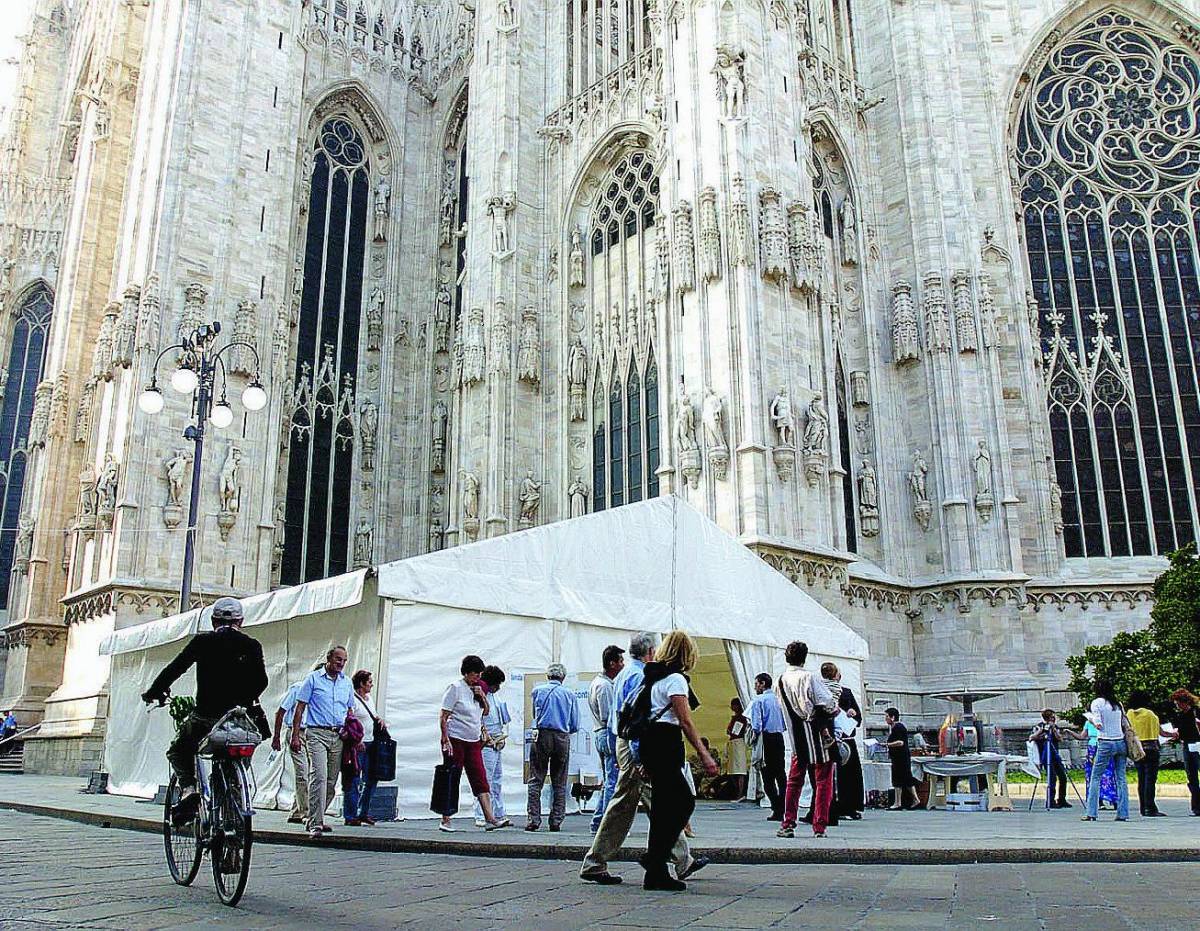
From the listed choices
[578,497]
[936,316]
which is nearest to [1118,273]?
[936,316]

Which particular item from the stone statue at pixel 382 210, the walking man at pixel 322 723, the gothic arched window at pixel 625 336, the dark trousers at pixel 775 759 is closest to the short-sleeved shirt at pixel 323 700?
the walking man at pixel 322 723

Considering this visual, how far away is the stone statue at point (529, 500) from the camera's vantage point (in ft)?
85.7

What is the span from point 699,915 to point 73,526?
24.6 m

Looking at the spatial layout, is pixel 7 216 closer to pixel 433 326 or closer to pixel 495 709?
pixel 433 326

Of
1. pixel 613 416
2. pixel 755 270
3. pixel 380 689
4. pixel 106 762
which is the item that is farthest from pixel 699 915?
pixel 613 416

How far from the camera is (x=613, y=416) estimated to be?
85.8 feet

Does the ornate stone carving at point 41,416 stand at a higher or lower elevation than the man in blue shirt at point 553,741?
higher

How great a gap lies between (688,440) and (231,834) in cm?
1679

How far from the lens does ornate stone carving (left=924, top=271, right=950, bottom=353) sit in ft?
82.3

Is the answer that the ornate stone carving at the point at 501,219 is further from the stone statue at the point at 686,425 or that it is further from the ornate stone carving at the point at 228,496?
the ornate stone carving at the point at 228,496

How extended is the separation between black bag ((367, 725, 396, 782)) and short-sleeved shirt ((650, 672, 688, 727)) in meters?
5.00

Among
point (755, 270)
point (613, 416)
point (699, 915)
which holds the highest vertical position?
point (755, 270)

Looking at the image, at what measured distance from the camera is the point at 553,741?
10305 millimetres

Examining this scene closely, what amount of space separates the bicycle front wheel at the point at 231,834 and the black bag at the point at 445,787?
446 centimetres
